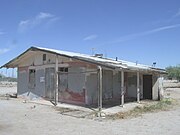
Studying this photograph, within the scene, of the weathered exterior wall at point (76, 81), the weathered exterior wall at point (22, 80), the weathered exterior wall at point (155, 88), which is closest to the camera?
the weathered exterior wall at point (76, 81)

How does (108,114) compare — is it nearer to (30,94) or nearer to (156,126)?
(156,126)

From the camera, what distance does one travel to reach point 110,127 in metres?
10.7

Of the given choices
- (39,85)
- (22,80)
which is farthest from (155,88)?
(22,80)

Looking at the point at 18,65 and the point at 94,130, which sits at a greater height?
the point at 18,65

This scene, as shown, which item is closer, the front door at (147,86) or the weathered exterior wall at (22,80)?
the weathered exterior wall at (22,80)

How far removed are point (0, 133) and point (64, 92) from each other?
9.96 m

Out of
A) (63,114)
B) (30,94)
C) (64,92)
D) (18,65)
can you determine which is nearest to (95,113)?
(63,114)

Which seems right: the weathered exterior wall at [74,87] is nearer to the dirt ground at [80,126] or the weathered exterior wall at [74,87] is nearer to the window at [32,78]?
the window at [32,78]

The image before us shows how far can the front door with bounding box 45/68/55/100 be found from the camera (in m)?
20.0

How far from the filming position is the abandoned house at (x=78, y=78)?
17.7 metres

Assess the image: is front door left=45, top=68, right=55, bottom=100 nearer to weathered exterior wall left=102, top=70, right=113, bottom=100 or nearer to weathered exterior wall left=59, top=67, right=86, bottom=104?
weathered exterior wall left=59, top=67, right=86, bottom=104

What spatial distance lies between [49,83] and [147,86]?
9912 millimetres

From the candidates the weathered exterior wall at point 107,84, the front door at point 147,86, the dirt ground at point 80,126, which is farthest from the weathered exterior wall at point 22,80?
the front door at point 147,86

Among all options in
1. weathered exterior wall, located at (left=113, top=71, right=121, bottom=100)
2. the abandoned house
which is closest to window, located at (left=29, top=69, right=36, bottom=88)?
the abandoned house
